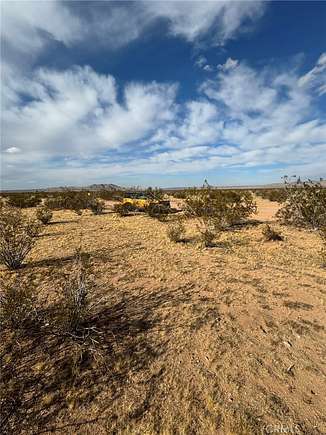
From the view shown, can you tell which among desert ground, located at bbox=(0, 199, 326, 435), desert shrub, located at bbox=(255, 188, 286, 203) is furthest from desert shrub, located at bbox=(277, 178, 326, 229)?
desert ground, located at bbox=(0, 199, 326, 435)

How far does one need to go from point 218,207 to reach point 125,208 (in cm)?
833

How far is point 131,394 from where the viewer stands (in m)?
3.10

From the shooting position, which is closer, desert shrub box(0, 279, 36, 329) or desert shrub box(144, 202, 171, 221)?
desert shrub box(0, 279, 36, 329)

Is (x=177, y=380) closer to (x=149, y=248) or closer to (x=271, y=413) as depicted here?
(x=271, y=413)

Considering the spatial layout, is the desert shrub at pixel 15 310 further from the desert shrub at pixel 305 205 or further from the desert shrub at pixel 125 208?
the desert shrub at pixel 125 208

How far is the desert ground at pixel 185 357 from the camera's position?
9.29ft

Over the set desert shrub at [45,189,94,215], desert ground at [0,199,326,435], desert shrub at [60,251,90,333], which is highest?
desert shrub at [45,189,94,215]

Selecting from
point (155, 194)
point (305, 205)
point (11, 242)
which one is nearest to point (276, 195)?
point (155, 194)

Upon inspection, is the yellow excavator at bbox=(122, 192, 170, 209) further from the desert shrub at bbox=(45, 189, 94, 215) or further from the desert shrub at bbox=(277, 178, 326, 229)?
the desert shrub at bbox=(277, 178, 326, 229)

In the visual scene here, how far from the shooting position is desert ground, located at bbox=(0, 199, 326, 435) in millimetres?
2830

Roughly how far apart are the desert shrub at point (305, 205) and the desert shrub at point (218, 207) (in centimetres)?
175

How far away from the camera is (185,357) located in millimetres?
3719

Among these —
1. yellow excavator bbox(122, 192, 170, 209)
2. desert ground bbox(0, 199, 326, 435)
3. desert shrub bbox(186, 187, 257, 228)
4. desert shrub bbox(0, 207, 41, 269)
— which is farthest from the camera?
yellow excavator bbox(122, 192, 170, 209)

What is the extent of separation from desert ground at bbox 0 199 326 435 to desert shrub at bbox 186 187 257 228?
5434 millimetres
